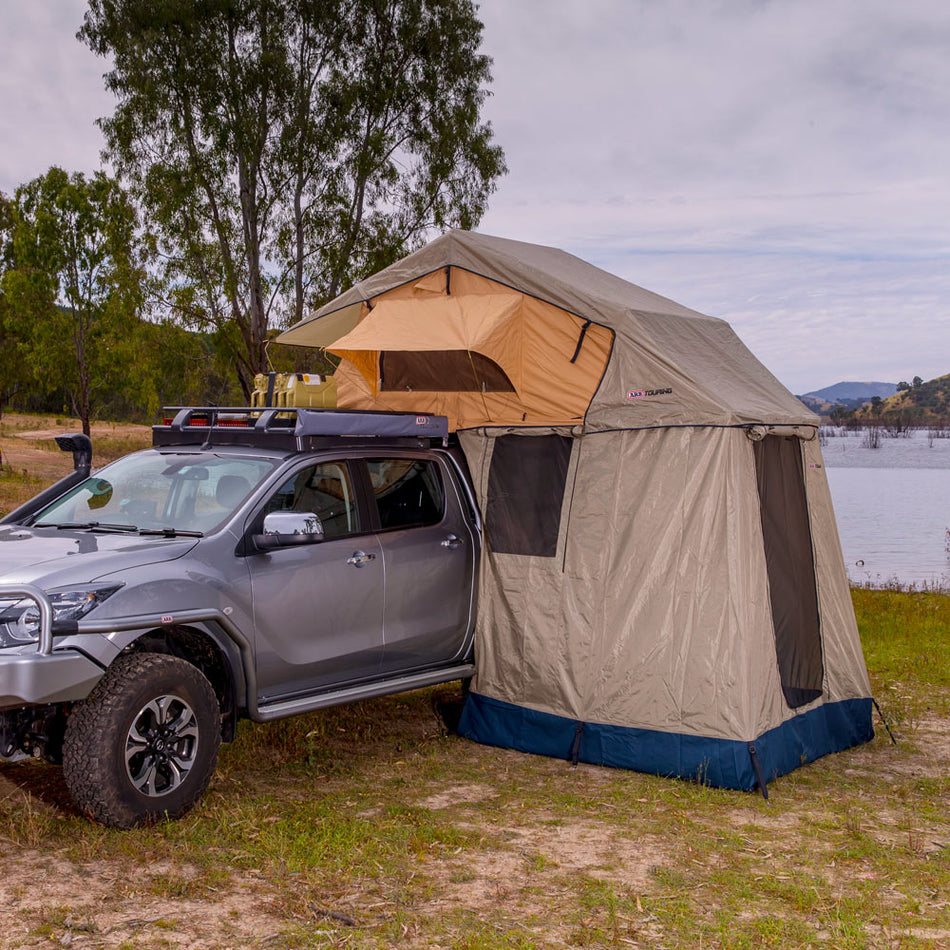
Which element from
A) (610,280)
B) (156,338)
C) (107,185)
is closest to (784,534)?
(610,280)

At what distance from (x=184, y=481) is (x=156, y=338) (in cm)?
1557

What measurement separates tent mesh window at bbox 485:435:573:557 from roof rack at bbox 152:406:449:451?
58cm

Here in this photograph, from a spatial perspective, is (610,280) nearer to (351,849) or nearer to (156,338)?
(351,849)

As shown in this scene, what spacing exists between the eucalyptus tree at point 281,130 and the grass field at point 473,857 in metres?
15.0

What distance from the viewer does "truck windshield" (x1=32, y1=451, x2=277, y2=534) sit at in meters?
6.06

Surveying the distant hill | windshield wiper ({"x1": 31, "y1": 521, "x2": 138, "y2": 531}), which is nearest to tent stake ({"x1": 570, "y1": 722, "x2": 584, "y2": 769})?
windshield wiper ({"x1": 31, "y1": 521, "x2": 138, "y2": 531})

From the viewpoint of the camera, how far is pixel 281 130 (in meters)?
21.0

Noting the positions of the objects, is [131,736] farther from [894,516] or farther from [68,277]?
[894,516]

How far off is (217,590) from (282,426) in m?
1.28

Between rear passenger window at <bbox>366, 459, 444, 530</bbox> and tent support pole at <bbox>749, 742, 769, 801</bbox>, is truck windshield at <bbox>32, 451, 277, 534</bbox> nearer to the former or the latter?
rear passenger window at <bbox>366, 459, 444, 530</bbox>

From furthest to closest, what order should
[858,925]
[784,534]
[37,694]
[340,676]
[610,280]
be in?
[610,280] < [784,534] < [340,676] < [37,694] < [858,925]

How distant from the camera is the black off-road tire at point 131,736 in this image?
5000 mm

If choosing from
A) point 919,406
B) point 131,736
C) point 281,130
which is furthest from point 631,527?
point 919,406

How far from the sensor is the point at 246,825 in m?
5.32
